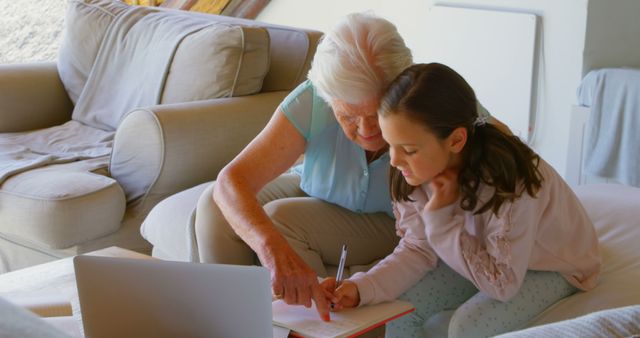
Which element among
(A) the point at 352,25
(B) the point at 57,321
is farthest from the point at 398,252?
(B) the point at 57,321

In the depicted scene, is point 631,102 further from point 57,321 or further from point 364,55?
point 57,321

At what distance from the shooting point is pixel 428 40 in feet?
13.2

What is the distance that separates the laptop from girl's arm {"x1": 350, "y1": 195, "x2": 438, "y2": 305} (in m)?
0.43

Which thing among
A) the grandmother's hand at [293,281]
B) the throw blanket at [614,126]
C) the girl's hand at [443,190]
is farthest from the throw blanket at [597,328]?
the throw blanket at [614,126]

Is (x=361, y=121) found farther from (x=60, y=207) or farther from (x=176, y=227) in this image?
(x=60, y=207)

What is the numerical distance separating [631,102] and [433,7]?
1.29m

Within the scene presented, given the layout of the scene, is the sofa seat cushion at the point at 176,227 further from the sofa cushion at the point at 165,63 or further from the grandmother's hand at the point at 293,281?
the sofa cushion at the point at 165,63

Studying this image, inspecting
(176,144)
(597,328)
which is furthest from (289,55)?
(597,328)

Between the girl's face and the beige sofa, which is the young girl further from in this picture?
the beige sofa

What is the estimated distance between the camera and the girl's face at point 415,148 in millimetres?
1499

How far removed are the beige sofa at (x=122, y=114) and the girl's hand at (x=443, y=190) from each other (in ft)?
3.32

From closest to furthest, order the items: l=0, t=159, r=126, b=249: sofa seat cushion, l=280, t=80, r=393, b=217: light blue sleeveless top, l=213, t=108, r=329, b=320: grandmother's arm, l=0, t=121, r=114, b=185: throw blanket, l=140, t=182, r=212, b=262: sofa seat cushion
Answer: l=213, t=108, r=329, b=320: grandmother's arm < l=280, t=80, r=393, b=217: light blue sleeveless top < l=140, t=182, r=212, b=262: sofa seat cushion < l=0, t=159, r=126, b=249: sofa seat cushion < l=0, t=121, r=114, b=185: throw blanket

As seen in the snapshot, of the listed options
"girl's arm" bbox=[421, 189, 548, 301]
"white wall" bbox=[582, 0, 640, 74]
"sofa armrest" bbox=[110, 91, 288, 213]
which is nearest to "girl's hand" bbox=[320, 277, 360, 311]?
"girl's arm" bbox=[421, 189, 548, 301]

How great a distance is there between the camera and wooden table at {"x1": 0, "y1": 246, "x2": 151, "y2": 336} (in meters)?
1.66
